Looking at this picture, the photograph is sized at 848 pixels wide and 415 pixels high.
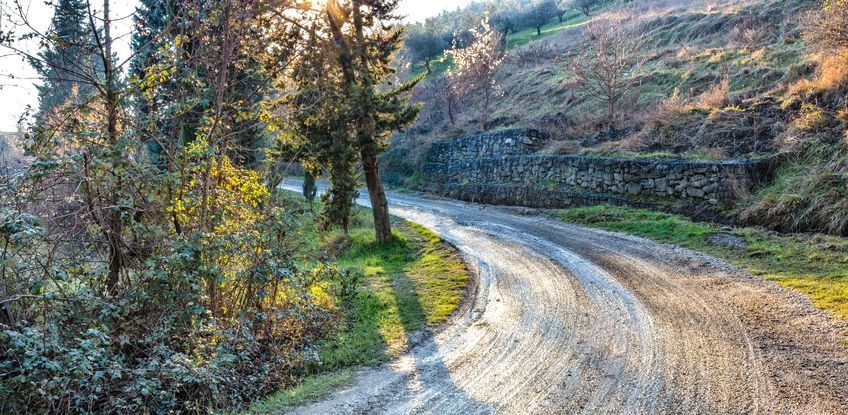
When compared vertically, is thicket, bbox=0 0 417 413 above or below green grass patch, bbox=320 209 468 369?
above

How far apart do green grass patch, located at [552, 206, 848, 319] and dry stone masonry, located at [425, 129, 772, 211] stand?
4.27 feet

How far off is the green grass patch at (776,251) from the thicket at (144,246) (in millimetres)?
7232

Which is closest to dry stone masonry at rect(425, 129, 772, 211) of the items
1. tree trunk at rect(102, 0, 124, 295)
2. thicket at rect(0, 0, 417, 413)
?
thicket at rect(0, 0, 417, 413)

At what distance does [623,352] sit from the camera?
585cm

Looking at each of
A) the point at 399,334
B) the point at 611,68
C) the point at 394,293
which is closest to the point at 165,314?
the point at 399,334

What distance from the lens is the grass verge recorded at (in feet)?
19.3

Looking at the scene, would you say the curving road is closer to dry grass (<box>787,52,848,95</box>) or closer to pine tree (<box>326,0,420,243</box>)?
pine tree (<box>326,0,420,243</box>)

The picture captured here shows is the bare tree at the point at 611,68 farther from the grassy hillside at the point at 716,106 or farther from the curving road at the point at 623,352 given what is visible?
the curving road at the point at 623,352

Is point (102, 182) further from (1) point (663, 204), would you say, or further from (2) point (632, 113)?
(2) point (632, 113)

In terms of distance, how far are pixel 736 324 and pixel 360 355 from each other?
4911mm

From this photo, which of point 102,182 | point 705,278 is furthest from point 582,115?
point 102,182

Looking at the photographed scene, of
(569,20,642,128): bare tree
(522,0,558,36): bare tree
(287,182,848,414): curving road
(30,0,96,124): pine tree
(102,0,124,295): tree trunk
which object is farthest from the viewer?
(522,0,558,36): bare tree

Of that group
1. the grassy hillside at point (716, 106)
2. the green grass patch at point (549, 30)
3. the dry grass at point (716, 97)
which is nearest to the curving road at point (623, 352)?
the grassy hillside at point (716, 106)

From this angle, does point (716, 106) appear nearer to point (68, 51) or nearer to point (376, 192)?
point (376, 192)
